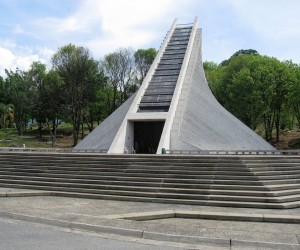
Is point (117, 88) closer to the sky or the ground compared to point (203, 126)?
closer to the sky

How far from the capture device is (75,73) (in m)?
46.6

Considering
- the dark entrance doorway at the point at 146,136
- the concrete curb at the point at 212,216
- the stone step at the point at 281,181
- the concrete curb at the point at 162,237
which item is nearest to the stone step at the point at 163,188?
the stone step at the point at 281,181

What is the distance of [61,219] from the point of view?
28.6 feet

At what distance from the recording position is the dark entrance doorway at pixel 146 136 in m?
26.7

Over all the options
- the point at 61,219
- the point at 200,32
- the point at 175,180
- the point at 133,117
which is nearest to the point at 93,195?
the point at 175,180

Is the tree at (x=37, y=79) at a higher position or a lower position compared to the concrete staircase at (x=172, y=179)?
higher

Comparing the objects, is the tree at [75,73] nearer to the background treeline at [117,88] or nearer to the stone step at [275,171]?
the background treeline at [117,88]

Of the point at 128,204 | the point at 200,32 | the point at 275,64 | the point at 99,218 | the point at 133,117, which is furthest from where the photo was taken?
the point at 275,64

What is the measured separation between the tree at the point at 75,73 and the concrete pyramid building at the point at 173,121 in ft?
54.4

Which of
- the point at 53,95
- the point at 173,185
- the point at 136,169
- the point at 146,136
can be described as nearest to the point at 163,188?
the point at 173,185

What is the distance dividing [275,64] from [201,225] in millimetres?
35327

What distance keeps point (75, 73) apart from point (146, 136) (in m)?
22.4

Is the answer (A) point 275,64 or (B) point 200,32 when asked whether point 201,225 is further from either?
(A) point 275,64

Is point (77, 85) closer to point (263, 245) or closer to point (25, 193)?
point (25, 193)
